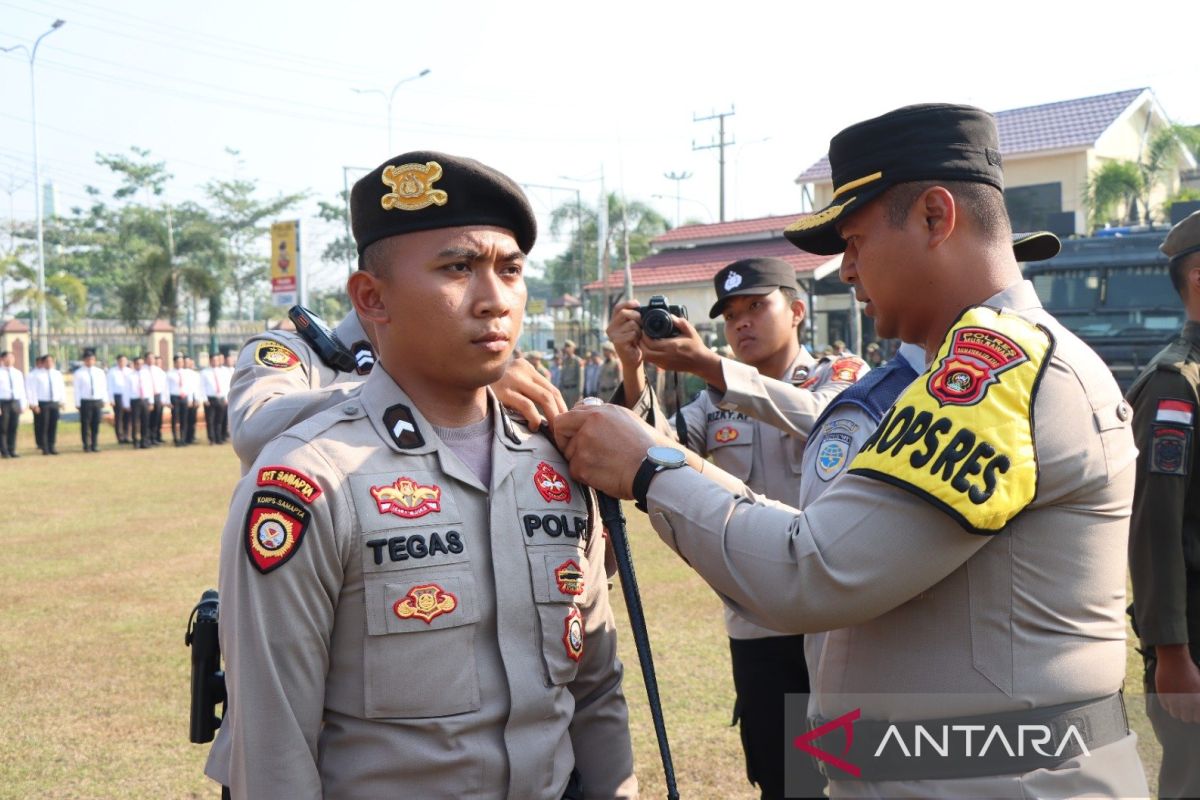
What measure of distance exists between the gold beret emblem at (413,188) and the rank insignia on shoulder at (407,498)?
549 millimetres

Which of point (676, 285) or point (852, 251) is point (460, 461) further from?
point (676, 285)

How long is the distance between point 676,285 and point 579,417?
93.5 feet

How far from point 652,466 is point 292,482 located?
68 centimetres

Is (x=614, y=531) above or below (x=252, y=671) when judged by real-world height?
above

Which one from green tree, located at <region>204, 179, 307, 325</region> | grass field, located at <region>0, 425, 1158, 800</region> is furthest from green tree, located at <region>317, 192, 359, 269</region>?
grass field, located at <region>0, 425, 1158, 800</region>

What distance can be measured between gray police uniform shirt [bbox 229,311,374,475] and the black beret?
1.27 m

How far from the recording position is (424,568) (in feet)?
6.45

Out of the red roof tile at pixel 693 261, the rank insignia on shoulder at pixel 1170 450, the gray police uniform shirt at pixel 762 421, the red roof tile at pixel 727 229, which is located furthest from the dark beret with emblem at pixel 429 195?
the red roof tile at pixel 727 229

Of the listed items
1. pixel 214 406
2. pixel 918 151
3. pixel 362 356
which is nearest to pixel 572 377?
pixel 214 406

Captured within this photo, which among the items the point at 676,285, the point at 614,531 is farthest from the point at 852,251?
the point at 676,285

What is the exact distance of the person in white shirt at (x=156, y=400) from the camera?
22750mm

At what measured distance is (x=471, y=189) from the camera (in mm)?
2152

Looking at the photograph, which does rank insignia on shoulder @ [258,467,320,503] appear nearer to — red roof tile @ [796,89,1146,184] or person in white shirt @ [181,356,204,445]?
person in white shirt @ [181,356,204,445]

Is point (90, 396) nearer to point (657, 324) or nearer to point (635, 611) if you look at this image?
point (657, 324)
